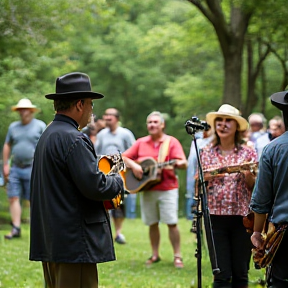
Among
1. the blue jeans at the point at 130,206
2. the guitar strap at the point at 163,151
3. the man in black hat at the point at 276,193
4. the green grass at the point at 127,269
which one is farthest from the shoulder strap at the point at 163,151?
the blue jeans at the point at 130,206

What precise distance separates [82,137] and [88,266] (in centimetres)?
93

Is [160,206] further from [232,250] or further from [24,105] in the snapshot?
[232,250]

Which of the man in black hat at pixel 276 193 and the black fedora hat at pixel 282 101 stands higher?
the black fedora hat at pixel 282 101

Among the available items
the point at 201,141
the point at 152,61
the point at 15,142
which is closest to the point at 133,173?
the point at 201,141

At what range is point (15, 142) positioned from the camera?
11.9 meters

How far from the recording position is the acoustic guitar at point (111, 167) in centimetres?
543

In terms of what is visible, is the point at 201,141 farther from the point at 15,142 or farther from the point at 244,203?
the point at 244,203

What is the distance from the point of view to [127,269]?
32.1 ft

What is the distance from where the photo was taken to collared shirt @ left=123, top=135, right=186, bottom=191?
10.0 m

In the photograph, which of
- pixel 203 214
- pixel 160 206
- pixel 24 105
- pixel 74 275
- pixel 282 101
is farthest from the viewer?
pixel 24 105

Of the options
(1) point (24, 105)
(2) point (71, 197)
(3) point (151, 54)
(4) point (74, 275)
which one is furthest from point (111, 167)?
(3) point (151, 54)

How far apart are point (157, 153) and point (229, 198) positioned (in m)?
2.99

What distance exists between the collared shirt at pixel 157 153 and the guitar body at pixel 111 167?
421cm

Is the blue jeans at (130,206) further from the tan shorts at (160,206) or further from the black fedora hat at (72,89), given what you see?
the black fedora hat at (72,89)
